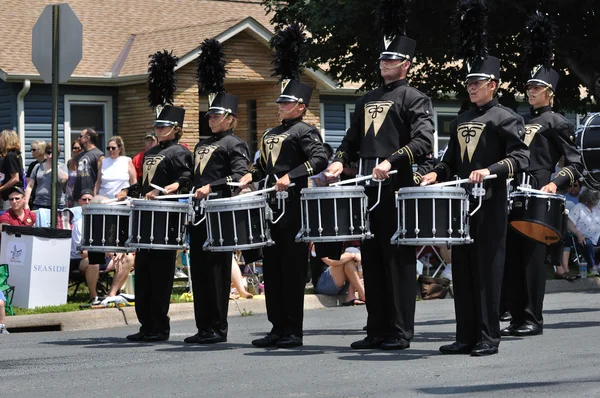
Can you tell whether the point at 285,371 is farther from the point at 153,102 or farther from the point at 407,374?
the point at 153,102

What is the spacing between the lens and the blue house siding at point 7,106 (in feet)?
85.3

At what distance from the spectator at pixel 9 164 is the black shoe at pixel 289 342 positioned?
25.2ft

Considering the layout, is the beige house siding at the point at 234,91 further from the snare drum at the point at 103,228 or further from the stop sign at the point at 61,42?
the snare drum at the point at 103,228

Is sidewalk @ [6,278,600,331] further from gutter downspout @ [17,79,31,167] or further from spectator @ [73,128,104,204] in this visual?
gutter downspout @ [17,79,31,167]

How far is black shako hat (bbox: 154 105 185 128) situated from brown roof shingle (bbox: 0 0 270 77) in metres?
13.7

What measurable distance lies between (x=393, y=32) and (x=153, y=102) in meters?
2.82

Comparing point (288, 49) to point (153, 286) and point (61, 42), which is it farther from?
point (61, 42)

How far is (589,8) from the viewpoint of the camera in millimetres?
23469

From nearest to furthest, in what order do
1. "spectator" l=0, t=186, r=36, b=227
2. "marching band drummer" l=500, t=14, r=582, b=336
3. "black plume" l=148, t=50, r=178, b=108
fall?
"marching band drummer" l=500, t=14, r=582, b=336
"black plume" l=148, t=50, r=178, b=108
"spectator" l=0, t=186, r=36, b=227

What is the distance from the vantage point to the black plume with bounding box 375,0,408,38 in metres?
10.8

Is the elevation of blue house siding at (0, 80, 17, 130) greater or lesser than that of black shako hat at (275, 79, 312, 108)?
greater

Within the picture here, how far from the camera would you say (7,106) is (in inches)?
1029

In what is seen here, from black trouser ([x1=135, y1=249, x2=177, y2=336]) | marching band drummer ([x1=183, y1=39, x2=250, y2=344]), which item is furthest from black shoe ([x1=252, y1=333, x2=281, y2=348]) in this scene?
black trouser ([x1=135, y1=249, x2=177, y2=336])

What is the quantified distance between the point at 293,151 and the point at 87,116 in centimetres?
1642
